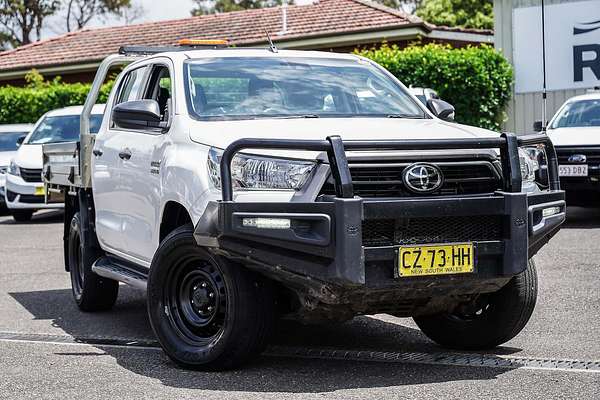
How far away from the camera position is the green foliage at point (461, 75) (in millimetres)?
21438

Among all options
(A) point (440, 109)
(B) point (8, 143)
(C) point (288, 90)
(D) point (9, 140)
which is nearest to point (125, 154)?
(C) point (288, 90)

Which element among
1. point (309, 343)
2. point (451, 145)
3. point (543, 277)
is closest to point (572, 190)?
point (543, 277)

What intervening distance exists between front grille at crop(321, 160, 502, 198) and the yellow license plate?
295 millimetres

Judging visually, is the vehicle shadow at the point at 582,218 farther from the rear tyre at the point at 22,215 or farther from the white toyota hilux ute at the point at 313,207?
the rear tyre at the point at 22,215

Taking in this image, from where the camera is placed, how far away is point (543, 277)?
32.6 feet

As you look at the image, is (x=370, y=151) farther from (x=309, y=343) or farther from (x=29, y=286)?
(x=29, y=286)

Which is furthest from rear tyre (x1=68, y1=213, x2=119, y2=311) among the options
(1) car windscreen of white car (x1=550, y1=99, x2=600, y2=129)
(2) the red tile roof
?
(2) the red tile roof

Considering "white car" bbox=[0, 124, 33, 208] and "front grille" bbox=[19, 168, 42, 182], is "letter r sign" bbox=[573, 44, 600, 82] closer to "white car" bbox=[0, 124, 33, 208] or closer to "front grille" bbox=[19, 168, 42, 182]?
"white car" bbox=[0, 124, 33, 208]

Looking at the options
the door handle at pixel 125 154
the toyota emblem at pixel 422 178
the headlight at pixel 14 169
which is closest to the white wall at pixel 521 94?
the headlight at pixel 14 169

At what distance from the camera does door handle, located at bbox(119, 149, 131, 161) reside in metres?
7.47

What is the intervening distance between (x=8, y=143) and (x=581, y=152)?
1104 centimetres

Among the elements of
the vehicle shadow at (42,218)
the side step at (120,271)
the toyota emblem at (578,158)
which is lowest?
the vehicle shadow at (42,218)

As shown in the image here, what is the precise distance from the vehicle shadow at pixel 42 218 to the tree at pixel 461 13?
27980 mm

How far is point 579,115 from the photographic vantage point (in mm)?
15852
